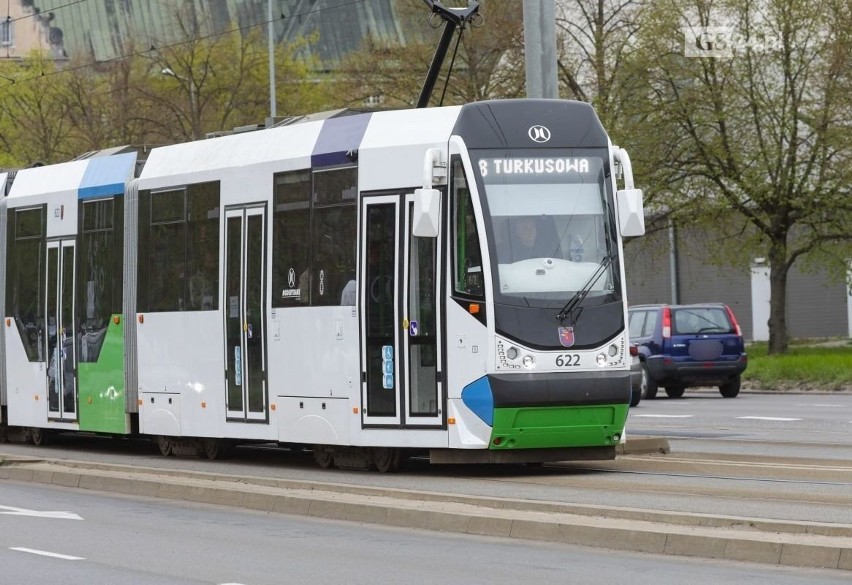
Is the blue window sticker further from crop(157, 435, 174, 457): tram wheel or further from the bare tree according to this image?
the bare tree

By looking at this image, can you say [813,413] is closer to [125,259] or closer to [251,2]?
[125,259]

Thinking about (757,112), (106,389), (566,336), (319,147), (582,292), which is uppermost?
(757,112)

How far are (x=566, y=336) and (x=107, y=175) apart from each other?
295 inches

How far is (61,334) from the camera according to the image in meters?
20.5

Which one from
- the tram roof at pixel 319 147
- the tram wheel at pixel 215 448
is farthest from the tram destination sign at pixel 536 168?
the tram wheel at pixel 215 448

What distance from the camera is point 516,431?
567 inches

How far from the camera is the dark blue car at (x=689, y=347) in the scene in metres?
30.5

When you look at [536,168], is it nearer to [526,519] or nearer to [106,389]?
[526,519]

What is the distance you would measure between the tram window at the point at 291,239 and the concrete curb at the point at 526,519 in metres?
2.10

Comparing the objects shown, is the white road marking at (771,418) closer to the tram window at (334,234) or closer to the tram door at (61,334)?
the tram window at (334,234)

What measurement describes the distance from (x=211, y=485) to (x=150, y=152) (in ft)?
20.2

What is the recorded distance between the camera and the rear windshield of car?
30734 mm

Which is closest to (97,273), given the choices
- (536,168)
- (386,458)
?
(386,458)

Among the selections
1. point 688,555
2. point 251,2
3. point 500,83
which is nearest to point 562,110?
point 688,555
